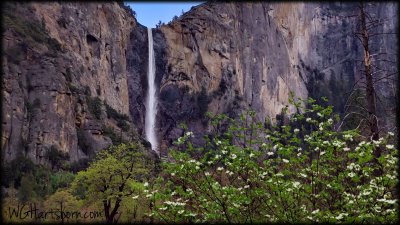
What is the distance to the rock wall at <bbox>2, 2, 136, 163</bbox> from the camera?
161ft

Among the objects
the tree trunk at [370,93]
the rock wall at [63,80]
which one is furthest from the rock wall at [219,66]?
the tree trunk at [370,93]

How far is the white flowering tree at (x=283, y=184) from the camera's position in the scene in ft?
24.8

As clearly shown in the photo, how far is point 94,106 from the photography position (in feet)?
198

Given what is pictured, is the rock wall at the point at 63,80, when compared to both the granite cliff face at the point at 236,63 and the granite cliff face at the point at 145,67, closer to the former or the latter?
the granite cliff face at the point at 145,67

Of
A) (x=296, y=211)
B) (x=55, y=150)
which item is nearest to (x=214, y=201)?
(x=296, y=211)

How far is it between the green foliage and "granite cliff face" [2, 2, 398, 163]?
0.58ft

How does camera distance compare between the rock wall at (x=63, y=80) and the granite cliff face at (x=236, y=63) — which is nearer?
the rock wall at (x=63, y=80)

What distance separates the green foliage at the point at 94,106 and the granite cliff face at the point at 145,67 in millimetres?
178

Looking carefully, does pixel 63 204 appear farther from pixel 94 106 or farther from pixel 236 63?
pixel 236 63

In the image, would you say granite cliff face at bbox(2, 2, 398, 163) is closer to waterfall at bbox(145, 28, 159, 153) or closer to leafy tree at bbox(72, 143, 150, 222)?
waterfall at bbox(145, 28, 159, 153)

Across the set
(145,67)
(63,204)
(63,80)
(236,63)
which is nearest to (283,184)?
(63,204)

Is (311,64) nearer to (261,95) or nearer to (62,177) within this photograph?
(261,95)

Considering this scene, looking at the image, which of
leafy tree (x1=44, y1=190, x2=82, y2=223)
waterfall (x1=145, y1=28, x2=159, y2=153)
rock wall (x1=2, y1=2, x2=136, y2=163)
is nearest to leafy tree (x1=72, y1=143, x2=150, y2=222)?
leafy tree (x1=44, y1=190, x2=82, y2=223)

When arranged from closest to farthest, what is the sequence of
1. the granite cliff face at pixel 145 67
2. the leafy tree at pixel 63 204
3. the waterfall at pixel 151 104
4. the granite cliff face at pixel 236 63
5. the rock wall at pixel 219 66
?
the leafy tree at pixel 63 204, the granite cliff face at pixel 145 67, the waterfall at pixel 151 104, the rock wall at pixel 219 66, the granite cliff face at pixel 236 63
